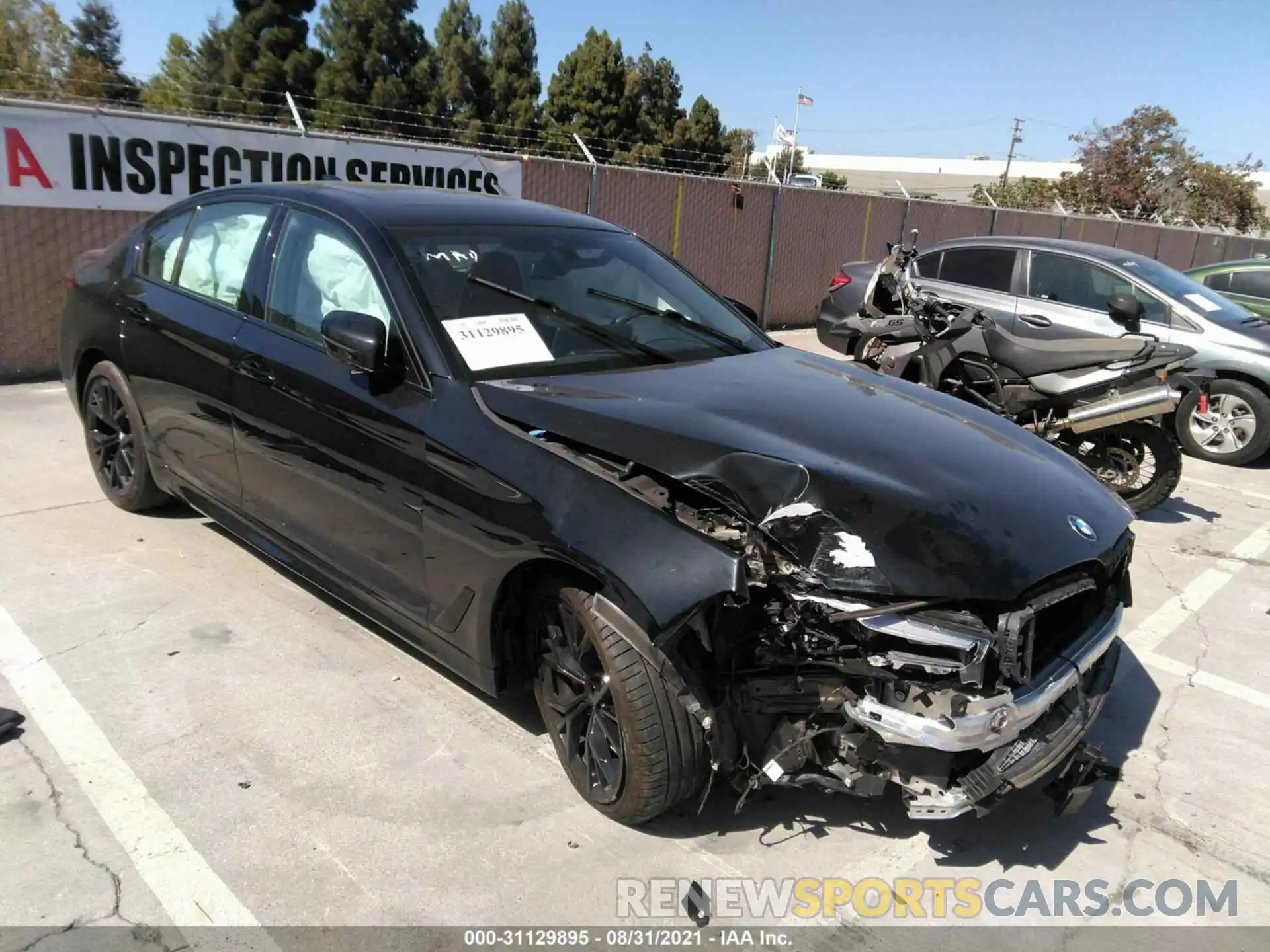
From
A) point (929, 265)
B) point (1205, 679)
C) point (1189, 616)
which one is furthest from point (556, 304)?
point (929, 265)

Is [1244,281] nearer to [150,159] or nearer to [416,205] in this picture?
[416,205]

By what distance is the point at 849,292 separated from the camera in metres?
9.34

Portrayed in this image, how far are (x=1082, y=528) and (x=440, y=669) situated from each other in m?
2.37

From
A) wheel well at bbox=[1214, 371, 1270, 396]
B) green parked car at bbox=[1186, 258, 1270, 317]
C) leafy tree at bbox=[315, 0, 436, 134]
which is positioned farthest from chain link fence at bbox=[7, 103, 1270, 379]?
leafy tree at bbox=[315, 0, 436, 134]

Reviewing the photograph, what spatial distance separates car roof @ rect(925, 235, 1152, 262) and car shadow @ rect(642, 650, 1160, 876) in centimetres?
631

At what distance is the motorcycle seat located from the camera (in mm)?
5914

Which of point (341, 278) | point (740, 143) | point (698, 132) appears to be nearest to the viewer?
point (341, 278)

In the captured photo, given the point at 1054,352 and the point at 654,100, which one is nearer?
the point at 1054,352

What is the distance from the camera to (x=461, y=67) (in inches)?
1615

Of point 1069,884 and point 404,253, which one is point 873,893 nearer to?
point 1069,884

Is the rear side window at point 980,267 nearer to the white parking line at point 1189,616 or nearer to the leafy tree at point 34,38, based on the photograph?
the white parking line at point 1189,616

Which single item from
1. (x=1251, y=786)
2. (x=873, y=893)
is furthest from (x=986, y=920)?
(x=1251, y=786)

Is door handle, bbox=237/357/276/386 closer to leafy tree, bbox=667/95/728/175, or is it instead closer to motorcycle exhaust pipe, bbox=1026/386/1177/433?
motorcycle exhaust pipe, bbox=1026/386/1177/433

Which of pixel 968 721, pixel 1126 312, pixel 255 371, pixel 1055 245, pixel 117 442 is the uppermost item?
pixel 1055 245
